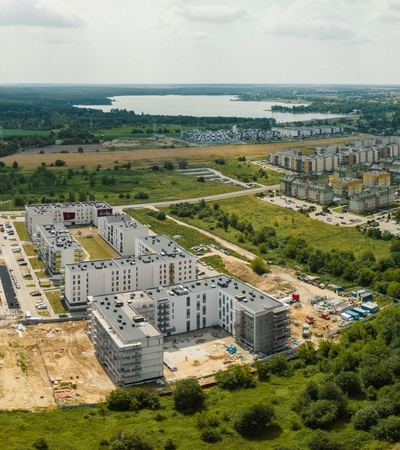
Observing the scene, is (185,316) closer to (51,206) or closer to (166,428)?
(166,428)

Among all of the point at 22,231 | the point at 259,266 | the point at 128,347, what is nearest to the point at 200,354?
the point at 128,347

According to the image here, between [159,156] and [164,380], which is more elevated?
[159,156]

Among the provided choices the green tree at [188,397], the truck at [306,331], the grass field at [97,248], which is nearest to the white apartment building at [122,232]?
the grass field at [97,248]

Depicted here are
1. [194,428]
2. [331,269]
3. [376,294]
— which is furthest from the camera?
[331,269]

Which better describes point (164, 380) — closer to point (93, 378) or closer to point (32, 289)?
point (93, 378)

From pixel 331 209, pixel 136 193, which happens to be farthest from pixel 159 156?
pixel 331 209

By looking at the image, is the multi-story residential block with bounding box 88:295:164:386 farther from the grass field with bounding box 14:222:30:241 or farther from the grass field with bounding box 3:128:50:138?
the grass field with bounding box 3:128:50:138

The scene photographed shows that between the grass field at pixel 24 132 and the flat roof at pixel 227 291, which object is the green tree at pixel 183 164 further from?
the flat roof at pixel 227 291

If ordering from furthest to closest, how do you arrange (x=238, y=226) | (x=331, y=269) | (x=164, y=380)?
1. (x=238, y=226)
2. (x=331, y=269)
3. (x=164, y=380)
